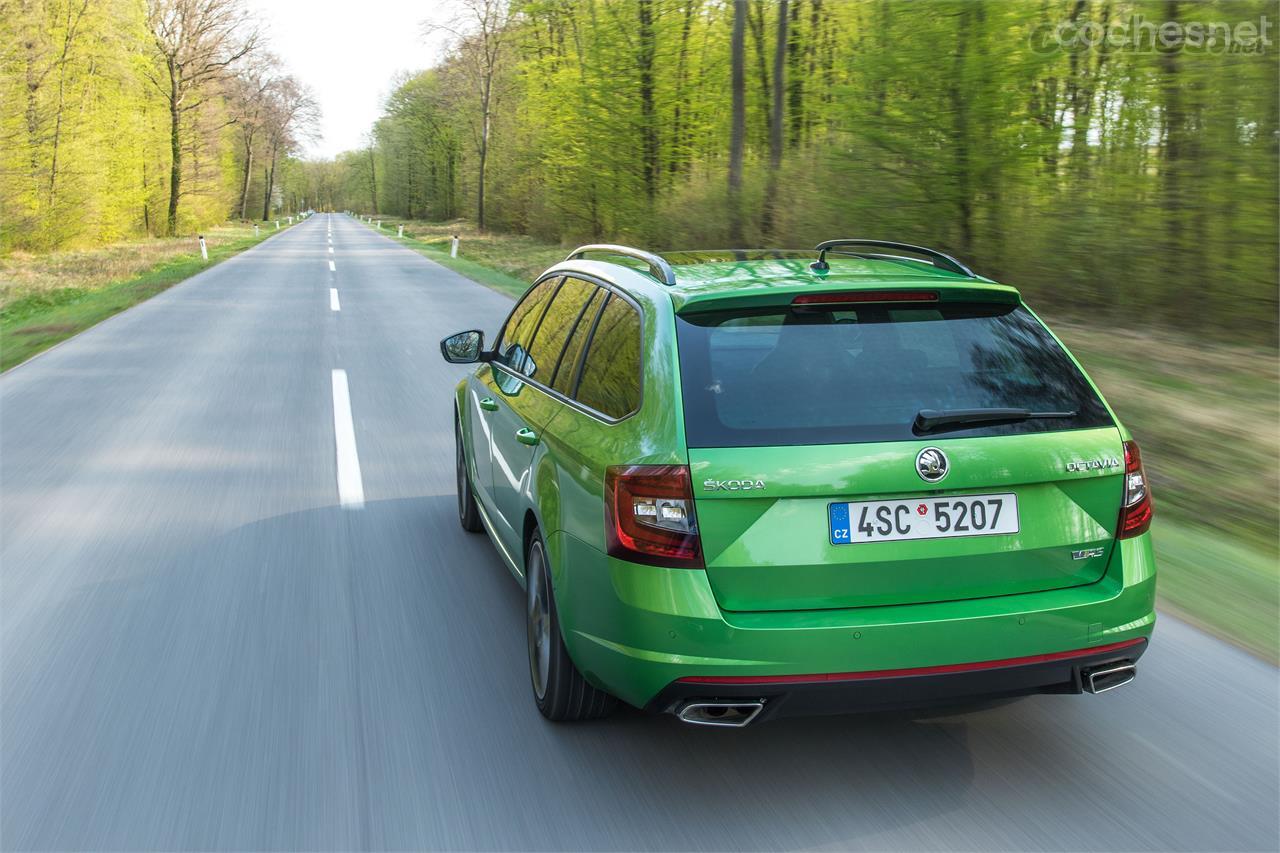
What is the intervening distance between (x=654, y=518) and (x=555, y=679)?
0.85 m

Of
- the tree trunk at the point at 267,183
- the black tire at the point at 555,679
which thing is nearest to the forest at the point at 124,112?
the tree trunk at the point at 267,183

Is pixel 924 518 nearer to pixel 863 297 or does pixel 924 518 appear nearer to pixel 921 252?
pixel 863 297

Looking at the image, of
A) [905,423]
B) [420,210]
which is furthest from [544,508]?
[420,210]

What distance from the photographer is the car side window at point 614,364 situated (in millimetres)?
3459

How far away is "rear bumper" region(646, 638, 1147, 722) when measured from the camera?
3014mm

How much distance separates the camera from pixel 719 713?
10.1 ft

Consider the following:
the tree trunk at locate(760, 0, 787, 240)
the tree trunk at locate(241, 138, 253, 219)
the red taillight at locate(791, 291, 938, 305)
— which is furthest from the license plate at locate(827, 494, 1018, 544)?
the tree trunk at locate(241, 138, 253, 219)

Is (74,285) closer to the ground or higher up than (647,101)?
closer to the ground

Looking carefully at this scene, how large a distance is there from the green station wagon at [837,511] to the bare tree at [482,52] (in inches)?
1723

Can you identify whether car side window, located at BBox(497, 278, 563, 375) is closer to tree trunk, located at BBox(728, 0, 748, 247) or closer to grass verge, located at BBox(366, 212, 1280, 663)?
grass verge, located at BBox(366, 212, 1280, 663)

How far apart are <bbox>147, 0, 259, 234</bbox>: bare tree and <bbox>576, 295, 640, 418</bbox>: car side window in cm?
5186

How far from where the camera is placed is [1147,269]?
12.3 meters

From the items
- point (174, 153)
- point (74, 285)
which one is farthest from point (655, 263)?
point (174, 153)

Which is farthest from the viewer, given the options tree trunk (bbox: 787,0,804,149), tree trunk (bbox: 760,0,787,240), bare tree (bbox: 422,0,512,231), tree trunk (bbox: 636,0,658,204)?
bare tree (bbox: 422,0,512,231)
